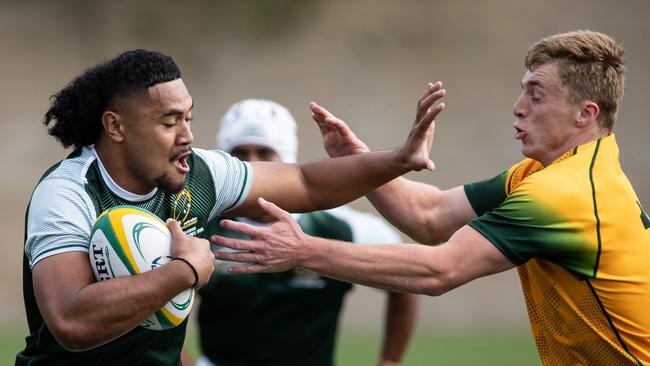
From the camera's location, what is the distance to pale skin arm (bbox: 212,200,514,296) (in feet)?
12.7

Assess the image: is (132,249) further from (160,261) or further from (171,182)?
(171,182)

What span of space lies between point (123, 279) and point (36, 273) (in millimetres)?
364

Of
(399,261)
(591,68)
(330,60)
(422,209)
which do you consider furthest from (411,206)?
(330,60)

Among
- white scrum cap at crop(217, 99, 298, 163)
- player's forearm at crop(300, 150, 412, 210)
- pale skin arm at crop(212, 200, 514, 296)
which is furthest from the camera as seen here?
white scrum cap at crop(217, 99, 298, 163)

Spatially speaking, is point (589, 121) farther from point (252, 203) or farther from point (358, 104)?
point (358, 104)

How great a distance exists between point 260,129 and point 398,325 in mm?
1506

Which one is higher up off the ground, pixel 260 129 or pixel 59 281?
Answer: pixel 260 129

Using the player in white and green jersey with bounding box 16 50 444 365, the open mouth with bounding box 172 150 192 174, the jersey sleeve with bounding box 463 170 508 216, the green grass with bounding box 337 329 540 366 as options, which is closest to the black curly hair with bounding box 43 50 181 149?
the player in white and green jersey with bounding box 16 50 444 365

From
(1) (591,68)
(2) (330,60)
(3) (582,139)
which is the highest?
(2) (330,60)

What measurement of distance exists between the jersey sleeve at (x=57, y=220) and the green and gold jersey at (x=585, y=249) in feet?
5.14

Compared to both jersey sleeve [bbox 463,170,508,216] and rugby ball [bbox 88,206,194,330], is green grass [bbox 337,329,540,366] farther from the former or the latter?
rugby ball [bbox 88,206,194,330]

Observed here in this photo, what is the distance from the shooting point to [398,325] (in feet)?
20.1

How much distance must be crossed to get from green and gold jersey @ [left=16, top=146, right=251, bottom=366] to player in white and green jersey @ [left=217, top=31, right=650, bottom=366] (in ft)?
1.87

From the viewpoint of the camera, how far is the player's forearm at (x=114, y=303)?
3602 mm
